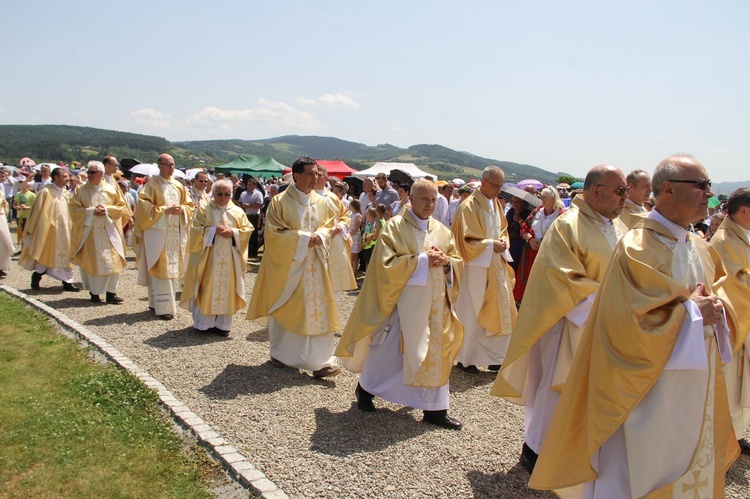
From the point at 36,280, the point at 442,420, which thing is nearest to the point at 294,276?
the point at 442,420

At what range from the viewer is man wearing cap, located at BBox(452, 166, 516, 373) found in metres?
7.14

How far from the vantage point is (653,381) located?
3.11 m

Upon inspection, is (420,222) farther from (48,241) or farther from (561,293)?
(48,241)

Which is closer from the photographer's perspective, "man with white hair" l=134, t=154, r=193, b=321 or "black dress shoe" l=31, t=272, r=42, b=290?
"man with white hair" l=134, t=154, r=193, b=321

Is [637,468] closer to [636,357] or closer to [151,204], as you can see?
[636,357]

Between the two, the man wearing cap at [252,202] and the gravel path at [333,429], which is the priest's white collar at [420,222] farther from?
the man wearing cap at [252,202]

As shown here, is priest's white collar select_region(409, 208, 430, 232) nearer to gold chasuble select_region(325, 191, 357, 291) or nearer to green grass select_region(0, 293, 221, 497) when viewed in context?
gold chasuble select_region(325, 191, 357, 291)

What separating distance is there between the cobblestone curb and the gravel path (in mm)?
104

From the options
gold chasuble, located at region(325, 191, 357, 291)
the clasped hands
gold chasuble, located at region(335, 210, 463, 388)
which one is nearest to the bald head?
the clasped hands

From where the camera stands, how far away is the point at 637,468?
3154 mm

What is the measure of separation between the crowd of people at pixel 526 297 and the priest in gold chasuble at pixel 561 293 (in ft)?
0.04

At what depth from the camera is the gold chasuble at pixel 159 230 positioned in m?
9.75

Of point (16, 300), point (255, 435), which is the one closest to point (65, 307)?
point (16, 300)

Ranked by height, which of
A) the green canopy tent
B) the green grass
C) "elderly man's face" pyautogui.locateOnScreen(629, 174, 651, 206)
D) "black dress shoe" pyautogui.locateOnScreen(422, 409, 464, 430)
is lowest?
the green grass
